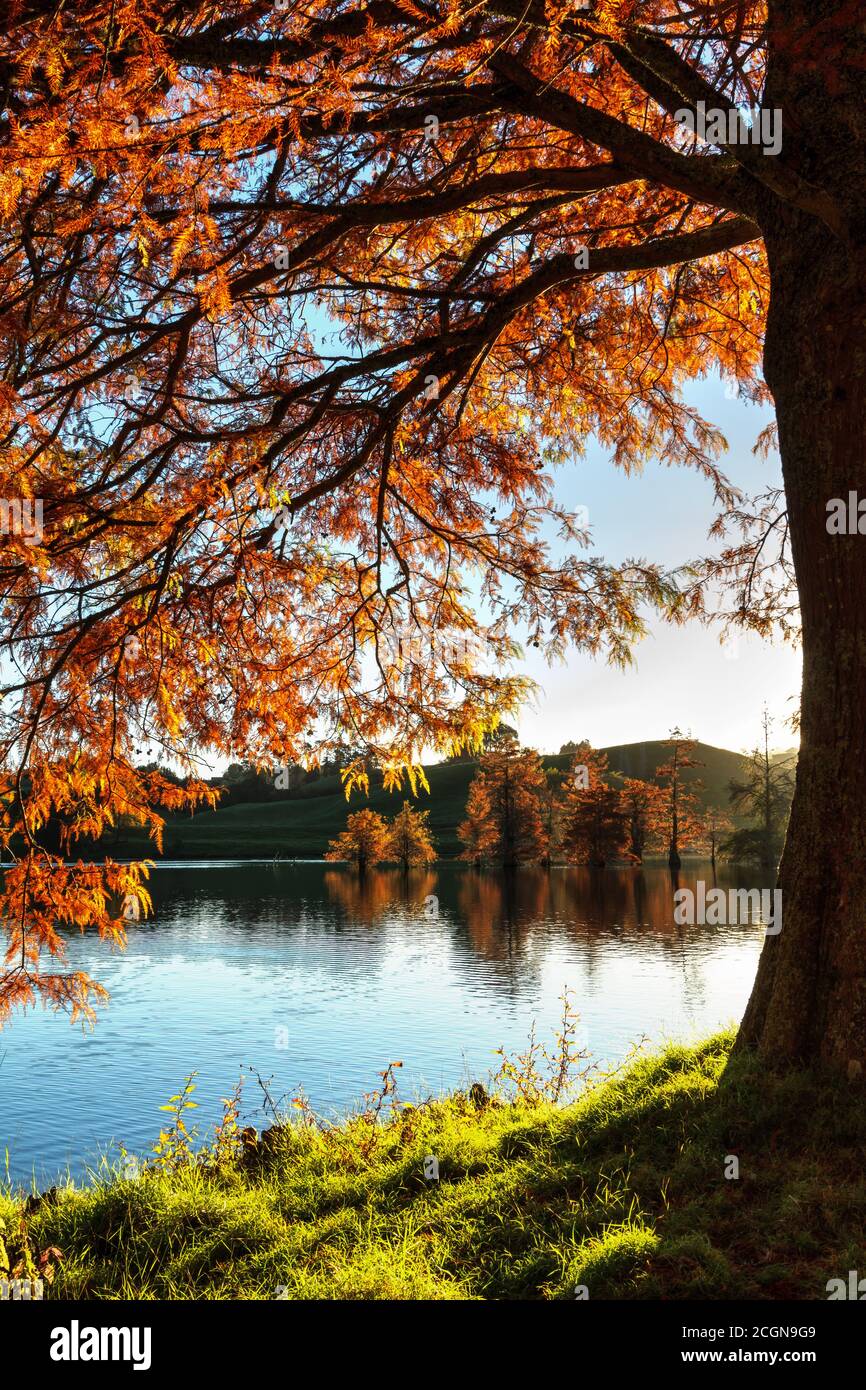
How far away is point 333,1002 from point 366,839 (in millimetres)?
52170

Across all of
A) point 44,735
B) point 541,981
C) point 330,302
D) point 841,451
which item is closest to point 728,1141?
point 841,451

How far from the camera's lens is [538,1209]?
4395mm

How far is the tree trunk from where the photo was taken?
191 inches

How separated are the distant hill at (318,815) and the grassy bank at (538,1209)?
258 feet

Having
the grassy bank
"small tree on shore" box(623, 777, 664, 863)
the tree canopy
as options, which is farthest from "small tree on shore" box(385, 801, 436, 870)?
the grassy bank

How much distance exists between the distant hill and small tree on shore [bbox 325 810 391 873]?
11.7m

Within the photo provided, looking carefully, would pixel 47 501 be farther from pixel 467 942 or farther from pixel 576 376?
pixel 467 942

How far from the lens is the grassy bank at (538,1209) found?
3734 mm

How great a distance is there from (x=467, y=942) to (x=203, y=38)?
83.1 feet

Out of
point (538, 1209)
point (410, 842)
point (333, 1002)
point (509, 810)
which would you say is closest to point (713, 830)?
point (509, 810)

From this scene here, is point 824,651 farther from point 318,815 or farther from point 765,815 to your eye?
point 318,815

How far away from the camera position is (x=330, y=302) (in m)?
7.79

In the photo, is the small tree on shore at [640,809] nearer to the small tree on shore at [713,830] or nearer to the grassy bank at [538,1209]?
the small tree on shore at [713,830]

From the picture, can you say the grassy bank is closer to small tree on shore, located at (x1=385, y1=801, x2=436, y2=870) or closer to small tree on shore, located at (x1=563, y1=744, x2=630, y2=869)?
small tree on shore, located at (x1=563, y1=744, x2=630, y2=869)
